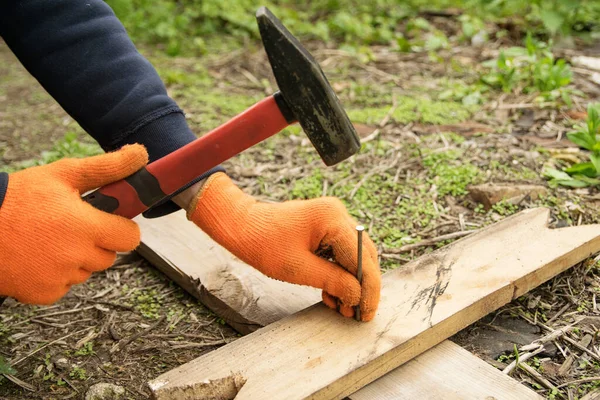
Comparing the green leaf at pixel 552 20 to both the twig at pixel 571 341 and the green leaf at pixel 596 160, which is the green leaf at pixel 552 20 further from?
the twig at pixel 571 341

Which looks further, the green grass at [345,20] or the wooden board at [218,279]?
the green grass at [345,20]

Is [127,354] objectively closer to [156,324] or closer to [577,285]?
[156,324]

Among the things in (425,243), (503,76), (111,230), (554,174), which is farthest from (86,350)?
(503,76)

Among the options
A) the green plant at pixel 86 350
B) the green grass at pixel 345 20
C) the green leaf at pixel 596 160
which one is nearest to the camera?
the green plant at pixel 86 350

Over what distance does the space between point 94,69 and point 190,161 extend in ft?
1.59

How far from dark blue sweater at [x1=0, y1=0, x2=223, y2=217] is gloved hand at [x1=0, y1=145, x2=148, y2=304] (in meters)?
0.18

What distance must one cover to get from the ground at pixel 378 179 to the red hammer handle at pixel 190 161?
0.57 meters

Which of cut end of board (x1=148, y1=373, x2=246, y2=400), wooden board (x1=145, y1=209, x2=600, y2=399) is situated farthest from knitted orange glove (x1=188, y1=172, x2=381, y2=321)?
cut end of board (x1=148, y1=373, x2=246, y2=400)

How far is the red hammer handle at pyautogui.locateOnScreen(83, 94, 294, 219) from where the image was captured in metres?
1.81

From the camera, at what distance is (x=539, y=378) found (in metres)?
1.91

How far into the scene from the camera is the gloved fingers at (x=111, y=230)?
188 cm

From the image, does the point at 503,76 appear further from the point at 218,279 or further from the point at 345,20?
the point at 218,279

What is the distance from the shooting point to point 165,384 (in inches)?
68.3

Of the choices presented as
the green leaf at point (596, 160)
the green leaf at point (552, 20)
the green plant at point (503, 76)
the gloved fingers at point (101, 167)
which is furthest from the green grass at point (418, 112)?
the gloved fingers at point (101, 167)
